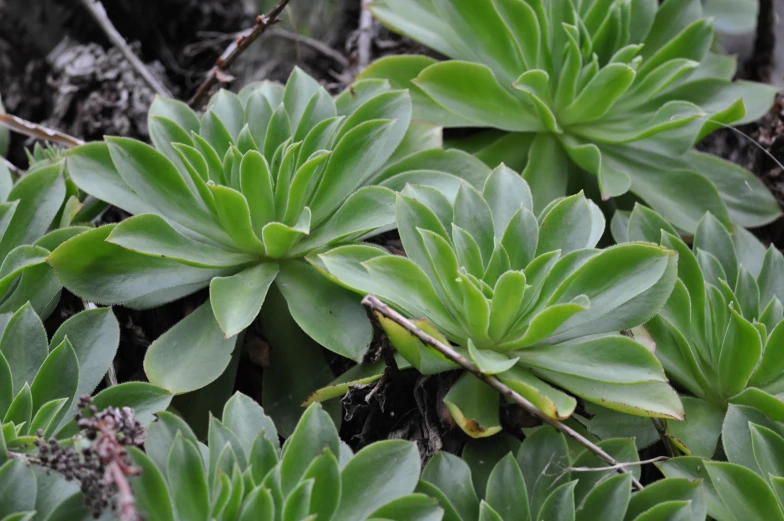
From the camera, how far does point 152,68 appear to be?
2129mm

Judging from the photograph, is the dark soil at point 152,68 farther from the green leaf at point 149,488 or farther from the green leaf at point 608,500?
the green leaf at point 149,488

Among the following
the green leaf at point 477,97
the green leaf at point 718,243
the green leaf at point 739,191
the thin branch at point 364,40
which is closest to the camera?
the green leaf at point 718,243

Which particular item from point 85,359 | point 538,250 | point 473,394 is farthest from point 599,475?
point 85,359

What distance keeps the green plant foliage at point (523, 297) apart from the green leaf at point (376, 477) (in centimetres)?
12

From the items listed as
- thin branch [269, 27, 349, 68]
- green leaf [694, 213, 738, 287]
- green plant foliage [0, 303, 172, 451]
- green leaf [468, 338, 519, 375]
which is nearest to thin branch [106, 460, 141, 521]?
green plant foliage [0, 303, 172, 451]

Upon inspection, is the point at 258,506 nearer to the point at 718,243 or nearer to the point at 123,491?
the point at 123,491

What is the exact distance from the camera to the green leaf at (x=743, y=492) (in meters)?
1.04

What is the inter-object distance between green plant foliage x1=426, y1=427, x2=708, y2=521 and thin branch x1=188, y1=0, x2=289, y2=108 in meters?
1.12

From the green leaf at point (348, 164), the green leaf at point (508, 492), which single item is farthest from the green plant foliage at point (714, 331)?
the green leaf at point (348, 164)

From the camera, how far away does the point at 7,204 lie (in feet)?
4.20

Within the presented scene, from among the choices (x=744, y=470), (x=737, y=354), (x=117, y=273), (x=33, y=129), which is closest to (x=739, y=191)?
(x=737, y=354)

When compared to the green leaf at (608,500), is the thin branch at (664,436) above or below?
below

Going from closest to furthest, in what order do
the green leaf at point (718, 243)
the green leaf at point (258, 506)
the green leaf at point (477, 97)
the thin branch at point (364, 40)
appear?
the green leaf at point (258, 506) → the green leaf at point (718, 243) → the green leaf at point (477, 97) → the thin branch at point (364, 40)

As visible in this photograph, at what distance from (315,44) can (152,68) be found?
19.8 inches
